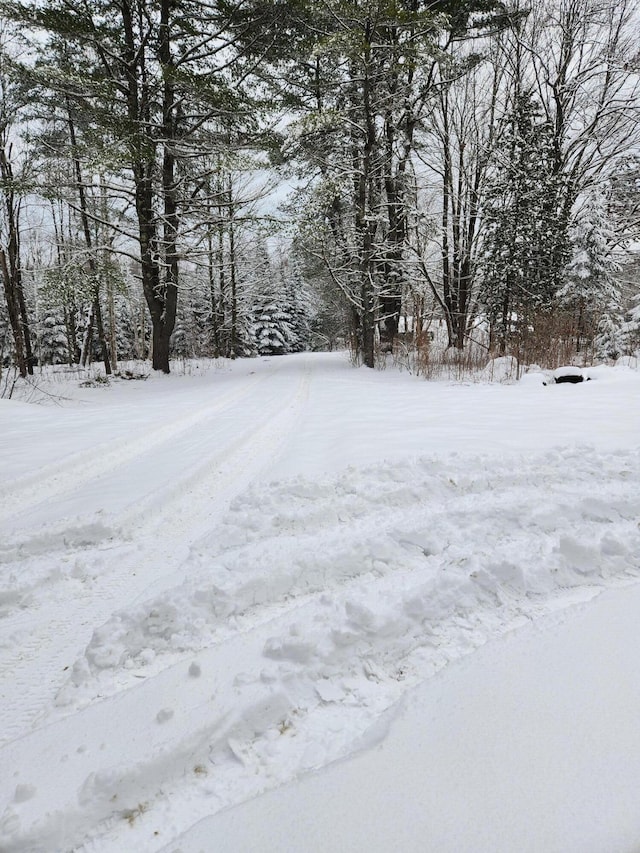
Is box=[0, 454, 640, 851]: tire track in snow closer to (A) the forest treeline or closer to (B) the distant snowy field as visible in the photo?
(B) the distant snowy field

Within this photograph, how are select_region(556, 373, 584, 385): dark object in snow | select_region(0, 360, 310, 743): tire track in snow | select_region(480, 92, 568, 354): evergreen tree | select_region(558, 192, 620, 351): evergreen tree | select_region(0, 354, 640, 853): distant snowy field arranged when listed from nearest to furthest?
select_region(0, 354, 640, 853): distant snowy field, select_region(0, 360, 310, 743): tire track in snow, select_region(556, 373, 584, 385): dark object in snow, select_region(480, 92, 568, 354): evergreen tree, select_region(558, 192, 620, 351): evergreen tree

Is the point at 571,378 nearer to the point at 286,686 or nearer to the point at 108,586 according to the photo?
the point at 286,686

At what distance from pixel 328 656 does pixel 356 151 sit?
13820 mm

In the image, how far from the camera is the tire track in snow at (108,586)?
146 centimetres

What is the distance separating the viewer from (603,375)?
6988 mm

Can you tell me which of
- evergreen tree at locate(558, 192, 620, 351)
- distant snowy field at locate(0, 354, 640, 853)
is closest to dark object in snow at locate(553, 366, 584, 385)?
distant snowy field at locate(0, 354, 640, 853)

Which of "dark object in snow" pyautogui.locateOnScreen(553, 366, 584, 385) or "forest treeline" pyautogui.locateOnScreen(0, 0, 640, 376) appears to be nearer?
"dark object in snow" pyautogui.locateOnScreen(553, 366, 584, 385)

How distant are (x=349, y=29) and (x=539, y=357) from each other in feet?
27.4

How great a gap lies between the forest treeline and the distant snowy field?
815 centimetres

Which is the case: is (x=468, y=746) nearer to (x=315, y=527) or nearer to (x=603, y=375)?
(x=315, y=527)

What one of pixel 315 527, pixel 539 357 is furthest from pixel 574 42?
pixel 315 527

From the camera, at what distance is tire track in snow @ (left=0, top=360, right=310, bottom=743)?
1457mm

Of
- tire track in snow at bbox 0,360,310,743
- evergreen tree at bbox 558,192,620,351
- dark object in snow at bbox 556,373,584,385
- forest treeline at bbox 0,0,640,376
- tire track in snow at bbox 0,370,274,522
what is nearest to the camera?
tire track in snow at bbox 0,360,310,743

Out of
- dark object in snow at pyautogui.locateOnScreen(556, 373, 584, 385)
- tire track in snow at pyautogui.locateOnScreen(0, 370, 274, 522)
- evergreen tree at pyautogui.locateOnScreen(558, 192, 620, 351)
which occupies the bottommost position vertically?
tire track in snow at pyautogui.locateOnScreen(0, 370, 274, 522)
